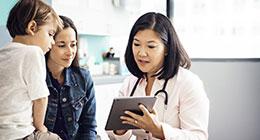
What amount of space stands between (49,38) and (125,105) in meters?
0.39

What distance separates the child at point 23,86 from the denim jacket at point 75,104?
0.24m

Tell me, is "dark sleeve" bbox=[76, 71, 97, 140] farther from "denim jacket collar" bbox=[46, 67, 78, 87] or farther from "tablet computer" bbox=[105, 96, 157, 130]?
"tablet computer" bbox=[105, 96, 157, 130]

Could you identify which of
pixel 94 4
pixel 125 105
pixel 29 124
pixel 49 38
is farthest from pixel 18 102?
pixel 94 4

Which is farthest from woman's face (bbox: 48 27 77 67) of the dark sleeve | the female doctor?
the female doctor

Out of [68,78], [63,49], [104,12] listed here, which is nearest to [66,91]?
[68,78]

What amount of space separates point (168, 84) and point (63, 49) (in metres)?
0.49

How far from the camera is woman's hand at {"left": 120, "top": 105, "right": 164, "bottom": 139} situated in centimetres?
126

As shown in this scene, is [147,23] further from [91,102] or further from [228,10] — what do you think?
[228,10]

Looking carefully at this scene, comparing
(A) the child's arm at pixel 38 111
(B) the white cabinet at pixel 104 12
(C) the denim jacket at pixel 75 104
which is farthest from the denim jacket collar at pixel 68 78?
(B) the white cabinet at pixel 104 12

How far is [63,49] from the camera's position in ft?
4.63

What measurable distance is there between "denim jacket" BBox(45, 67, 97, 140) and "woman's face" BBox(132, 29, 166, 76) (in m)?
0.28

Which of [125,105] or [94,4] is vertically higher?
[94,4]

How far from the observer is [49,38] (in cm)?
124

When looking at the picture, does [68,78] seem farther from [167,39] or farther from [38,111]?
[167,39]
